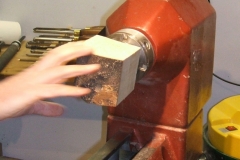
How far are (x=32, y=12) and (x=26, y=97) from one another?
35.7 inches

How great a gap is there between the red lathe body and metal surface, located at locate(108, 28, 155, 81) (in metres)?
0.01

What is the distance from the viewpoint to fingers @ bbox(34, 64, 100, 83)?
16.4 inches

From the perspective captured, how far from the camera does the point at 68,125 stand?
1.39 meters

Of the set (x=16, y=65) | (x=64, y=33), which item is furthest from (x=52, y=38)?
(x=16, y=65)

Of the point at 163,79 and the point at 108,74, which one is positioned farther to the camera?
the point at 163,79

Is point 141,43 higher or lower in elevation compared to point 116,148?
higher

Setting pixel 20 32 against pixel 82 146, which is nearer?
pixel 20 32

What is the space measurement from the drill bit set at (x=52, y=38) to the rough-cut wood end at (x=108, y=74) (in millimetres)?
587

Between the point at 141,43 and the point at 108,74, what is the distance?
11cm

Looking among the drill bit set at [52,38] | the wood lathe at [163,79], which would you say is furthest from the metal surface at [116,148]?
the drill bit set at [52,38]

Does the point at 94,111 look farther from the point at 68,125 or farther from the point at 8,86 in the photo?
the point at 8,86

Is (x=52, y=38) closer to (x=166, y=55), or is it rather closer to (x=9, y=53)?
(x=9, y=53)

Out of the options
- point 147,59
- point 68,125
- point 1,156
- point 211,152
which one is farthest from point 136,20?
point 1,156

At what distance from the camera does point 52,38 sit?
1.12 metres
